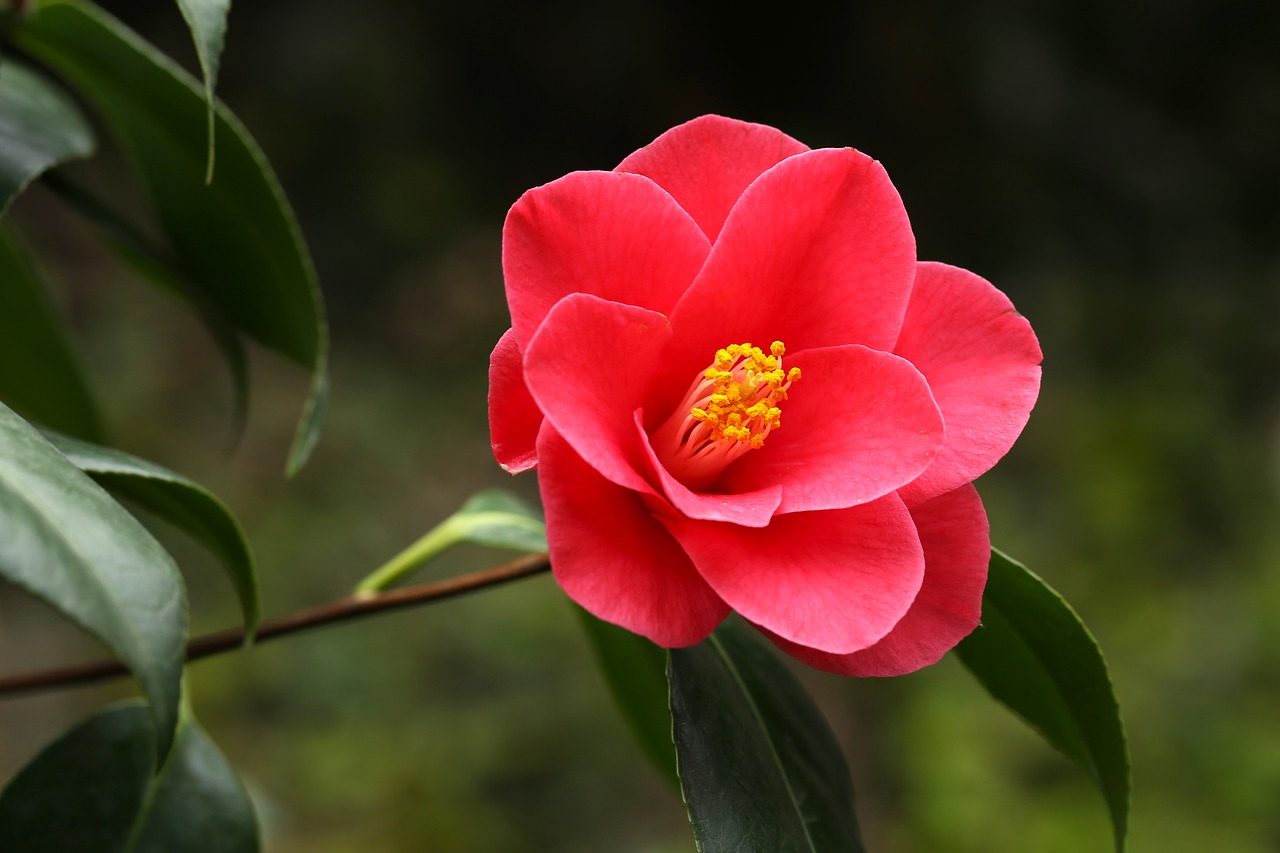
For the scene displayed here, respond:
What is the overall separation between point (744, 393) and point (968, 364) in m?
0.12

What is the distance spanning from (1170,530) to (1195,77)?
1685 millimetres

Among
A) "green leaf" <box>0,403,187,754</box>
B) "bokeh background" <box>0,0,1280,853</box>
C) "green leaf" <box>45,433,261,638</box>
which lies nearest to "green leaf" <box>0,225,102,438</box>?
"green leaf" <box>45,433,261,638</box>

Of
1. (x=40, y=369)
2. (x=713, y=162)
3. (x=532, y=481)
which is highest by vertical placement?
(x=713, y=162)

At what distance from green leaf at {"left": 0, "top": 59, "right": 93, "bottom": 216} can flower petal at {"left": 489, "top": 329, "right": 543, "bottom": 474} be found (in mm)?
350

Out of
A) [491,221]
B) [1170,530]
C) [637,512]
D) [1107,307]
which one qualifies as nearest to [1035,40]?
[1107,307]

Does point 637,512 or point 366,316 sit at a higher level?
point 637,512

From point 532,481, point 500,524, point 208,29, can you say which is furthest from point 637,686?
point 532,481

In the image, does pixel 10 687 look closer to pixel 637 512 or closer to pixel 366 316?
pixel 637 512

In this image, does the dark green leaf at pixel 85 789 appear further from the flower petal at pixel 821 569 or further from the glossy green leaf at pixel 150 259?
the flower petal at pixel 821 569

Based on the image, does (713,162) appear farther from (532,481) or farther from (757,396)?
(532,481)

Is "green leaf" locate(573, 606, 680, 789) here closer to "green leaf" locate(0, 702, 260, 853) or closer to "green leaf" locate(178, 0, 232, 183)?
"green leaf" locate(0, 702, 260, 853)

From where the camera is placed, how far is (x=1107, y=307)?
12.8 ft

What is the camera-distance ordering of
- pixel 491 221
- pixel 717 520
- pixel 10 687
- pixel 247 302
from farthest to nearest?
pixel 491 221, pixel 247 302, pixel 10 687, pixel 717 520

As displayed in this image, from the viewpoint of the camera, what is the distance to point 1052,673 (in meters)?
0.65
